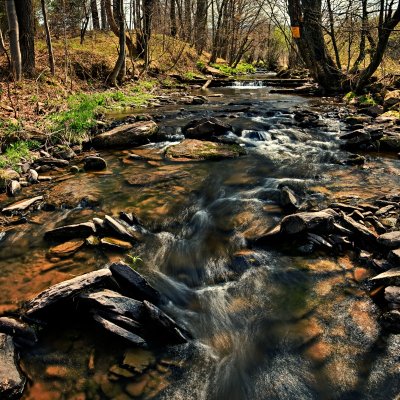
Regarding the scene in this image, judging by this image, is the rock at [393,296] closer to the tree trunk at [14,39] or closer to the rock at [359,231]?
the rock at [359,231]

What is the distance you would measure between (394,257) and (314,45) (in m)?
17.1

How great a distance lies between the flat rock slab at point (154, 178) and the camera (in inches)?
284

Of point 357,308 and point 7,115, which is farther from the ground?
point 7,115

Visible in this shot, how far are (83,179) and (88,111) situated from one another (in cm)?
462

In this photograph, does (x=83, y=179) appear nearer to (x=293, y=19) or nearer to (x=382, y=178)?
(x=382, y=178)

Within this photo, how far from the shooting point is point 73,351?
3.21m

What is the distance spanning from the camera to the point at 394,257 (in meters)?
4.06

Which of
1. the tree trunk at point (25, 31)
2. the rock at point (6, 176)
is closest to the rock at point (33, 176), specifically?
the rock at point (6, 176)

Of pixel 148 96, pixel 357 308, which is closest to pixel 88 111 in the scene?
pixel 148 96

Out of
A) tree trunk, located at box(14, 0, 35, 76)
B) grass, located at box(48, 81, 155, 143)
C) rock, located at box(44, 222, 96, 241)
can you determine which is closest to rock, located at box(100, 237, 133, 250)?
rock, located at box(44, 222, 96, 241)

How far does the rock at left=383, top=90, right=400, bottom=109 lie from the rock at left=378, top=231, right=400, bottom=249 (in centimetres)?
1014

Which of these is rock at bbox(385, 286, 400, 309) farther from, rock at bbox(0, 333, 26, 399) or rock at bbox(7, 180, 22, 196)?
rock at bbox(7, 180, 22, 196)

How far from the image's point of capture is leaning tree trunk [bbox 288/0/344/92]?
17609 millimetres

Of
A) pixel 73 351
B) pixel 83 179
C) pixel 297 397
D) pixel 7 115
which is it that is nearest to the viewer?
pixel 297 397
